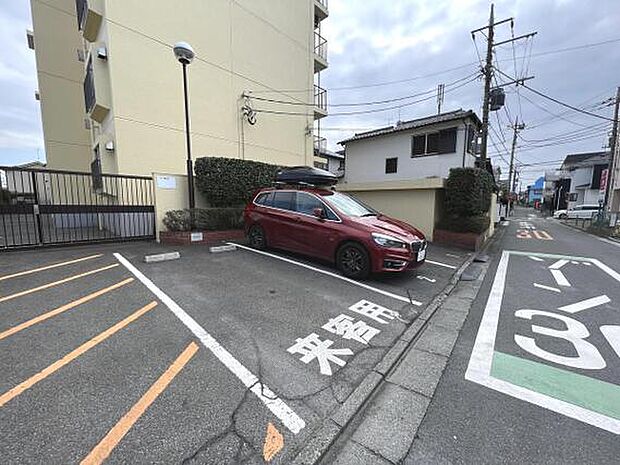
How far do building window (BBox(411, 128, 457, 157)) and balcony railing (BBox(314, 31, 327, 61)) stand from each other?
737 cm

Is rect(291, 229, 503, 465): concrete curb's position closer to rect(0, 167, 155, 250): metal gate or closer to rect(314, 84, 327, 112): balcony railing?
rect(0, 167, 155, 250): metal gate

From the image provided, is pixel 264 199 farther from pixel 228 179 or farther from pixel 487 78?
pixel 487 78

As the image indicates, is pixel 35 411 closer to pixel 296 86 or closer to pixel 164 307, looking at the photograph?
pixel 164 307

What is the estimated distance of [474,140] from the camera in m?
13.7

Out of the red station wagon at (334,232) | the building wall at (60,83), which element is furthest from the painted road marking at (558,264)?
the building wall at (60,83)

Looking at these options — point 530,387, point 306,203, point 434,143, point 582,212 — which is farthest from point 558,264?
point 582,212

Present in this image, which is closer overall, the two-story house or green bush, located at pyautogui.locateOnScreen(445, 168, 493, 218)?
green bush, located at pyautogui.locateOnScreen(445, 168, 493, 218)

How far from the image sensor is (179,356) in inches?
105

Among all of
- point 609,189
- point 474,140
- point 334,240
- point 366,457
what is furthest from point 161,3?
point 609,189

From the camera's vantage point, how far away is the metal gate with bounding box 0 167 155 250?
6.33 metres

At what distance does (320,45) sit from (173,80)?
34.2ft

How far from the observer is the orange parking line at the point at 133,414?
5.41 feet

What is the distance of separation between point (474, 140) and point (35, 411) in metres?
16.4

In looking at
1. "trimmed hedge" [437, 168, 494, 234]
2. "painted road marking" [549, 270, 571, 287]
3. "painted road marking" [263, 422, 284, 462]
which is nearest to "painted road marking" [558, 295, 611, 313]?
"painted road marking" [549, 270, 571, 287]
